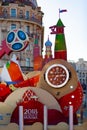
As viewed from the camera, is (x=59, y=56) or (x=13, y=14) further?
(x=13, y=14)

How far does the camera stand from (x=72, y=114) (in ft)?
67.7

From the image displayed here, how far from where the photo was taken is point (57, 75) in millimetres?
21203

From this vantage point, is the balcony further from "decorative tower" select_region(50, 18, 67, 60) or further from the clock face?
the clock face

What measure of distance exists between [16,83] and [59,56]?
9.06 feet

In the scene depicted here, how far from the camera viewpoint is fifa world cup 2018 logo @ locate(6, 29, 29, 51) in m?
22.9

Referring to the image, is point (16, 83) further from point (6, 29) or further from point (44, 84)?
point (6, 29)

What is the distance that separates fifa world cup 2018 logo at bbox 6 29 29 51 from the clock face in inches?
105

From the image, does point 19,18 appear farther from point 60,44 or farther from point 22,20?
point 60,44

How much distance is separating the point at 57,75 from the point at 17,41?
132 inches

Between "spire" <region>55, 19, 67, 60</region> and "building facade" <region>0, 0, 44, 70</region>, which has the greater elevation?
"building facade" <region>0, 0, 44, 70</region>

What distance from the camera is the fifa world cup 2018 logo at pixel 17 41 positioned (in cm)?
2292

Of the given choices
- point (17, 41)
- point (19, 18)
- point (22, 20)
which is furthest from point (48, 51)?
point (19, 18)

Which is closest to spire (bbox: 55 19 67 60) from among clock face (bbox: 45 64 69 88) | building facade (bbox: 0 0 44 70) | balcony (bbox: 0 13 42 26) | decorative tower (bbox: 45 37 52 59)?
clock face (bbox: 45 64 69 88)

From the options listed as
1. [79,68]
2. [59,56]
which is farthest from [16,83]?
[79,68]
